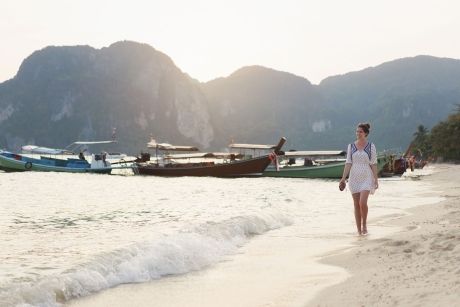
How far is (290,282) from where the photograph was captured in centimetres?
554

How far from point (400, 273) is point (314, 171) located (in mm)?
37895

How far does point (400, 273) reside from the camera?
4973mm

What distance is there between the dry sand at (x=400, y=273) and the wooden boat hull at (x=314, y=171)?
35.4 metres

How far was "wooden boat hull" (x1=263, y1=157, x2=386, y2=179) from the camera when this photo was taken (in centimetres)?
4194

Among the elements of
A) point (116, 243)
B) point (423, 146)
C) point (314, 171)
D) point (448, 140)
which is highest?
point (448, 140)

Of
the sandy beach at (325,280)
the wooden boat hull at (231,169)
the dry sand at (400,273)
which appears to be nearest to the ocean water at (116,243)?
the sandy beach at (325,280)

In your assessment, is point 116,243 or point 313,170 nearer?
point 116,243

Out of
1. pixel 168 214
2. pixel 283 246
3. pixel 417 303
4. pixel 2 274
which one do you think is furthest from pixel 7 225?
pixel 417 303

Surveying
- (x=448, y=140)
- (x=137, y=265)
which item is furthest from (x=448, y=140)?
(x=137, y=265)

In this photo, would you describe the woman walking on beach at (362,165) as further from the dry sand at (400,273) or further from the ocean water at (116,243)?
the dry sand at (400,273)

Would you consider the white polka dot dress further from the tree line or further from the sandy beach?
the tree line

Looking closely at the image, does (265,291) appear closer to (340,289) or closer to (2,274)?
(340,289)

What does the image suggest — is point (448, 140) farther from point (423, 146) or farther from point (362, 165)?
point (362, 165)

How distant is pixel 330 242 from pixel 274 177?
3592 centimetres
